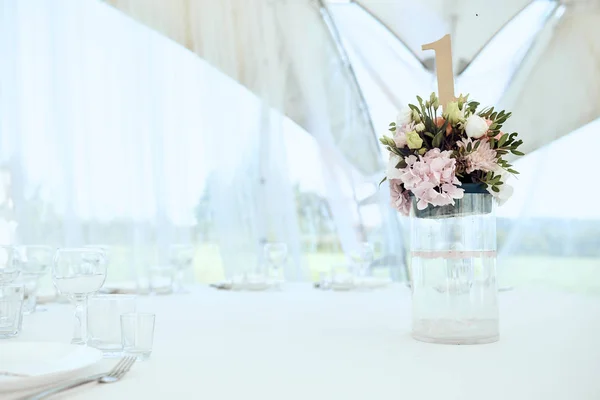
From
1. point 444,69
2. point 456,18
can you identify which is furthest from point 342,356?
point 456,18

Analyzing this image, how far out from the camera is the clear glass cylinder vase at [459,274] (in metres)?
1.17

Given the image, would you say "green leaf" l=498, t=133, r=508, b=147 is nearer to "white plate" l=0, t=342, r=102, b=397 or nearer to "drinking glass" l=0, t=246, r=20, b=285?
"white plate" l=0, t=342, r=102, b=397

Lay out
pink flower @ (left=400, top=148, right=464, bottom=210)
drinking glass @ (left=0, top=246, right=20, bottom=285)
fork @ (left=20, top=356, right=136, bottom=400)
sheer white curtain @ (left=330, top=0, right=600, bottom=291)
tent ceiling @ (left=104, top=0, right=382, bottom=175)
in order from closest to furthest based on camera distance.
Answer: fork @ (left=20, top=356, right=136, bottom=400)
pink flower @ (left=400, top=148, right=464, bottom=210)
drinking glass @ (left=0, top=246, right=20, bottom=285)
tent ceiling @ (left=104, top=0, right=382, bottom=175)
sheer white curtain @ (left=330, top=0, right=600, bottom=291)

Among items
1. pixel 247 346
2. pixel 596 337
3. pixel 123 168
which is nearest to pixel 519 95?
pixel 123 168

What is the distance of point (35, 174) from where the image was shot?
3.98 metres

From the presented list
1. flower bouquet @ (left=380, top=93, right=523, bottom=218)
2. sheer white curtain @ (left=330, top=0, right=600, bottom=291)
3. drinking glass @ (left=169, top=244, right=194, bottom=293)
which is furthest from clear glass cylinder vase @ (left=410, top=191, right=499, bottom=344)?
sheer white curtain @ (left=330, top=0, right=600, bottom=291)

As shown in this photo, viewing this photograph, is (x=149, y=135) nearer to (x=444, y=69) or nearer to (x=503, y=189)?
(x=444, y=69)

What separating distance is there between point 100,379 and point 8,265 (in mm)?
828

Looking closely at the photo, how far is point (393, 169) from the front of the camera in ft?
4.00

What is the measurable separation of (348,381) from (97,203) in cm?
346

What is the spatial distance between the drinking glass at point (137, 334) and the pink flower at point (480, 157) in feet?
1.93

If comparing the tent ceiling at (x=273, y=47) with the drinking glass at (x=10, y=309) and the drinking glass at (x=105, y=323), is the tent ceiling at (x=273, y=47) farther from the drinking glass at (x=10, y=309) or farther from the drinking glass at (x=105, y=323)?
the drinking glass at (x=105, y=323)

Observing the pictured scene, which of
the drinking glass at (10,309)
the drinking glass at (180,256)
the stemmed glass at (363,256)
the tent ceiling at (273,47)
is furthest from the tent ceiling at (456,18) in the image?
the drinking glass at (10,309)

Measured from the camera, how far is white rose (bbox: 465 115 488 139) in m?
1.11
